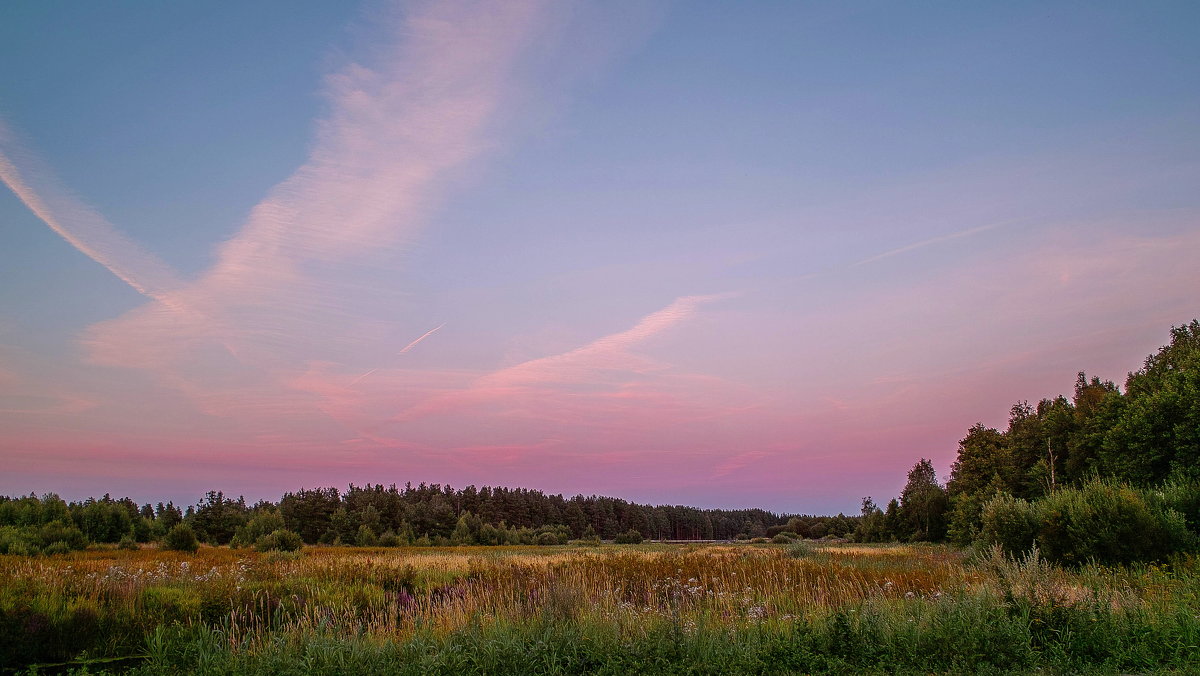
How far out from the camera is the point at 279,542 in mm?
40000

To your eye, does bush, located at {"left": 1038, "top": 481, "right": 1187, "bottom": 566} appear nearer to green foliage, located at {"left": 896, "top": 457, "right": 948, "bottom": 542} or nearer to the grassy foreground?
the grassy foreground

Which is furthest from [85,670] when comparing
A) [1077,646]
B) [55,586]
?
[1077,646]

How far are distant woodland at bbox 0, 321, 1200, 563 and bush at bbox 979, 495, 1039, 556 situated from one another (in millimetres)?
34

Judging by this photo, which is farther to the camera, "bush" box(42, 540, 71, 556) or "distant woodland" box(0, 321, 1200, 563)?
"bush" box(42, 540, 71, 556)

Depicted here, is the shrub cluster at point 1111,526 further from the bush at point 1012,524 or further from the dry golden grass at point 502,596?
the dry golden grass at point 502,596

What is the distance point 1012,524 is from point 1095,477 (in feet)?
9.05

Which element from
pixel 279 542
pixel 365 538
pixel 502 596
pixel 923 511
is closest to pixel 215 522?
pixel 365 538

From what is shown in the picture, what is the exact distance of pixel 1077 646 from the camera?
27.8ft

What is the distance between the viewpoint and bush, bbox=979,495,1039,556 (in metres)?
19.7

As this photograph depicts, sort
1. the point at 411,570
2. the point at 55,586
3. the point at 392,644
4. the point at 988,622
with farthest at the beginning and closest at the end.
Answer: the point at 411,570, the point at 55,586, the point at 988,622, the point at 392,644

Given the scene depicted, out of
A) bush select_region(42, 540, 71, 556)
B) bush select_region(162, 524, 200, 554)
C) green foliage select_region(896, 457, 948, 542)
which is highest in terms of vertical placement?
bush select_region(42, 540, 71, 556)

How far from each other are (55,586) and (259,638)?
14.6 feet

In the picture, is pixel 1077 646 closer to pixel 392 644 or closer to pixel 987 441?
pixel 392 644

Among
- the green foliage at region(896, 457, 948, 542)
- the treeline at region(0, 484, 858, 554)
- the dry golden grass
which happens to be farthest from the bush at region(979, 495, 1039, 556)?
the green foliage at region(896, 457, 948, 542)
